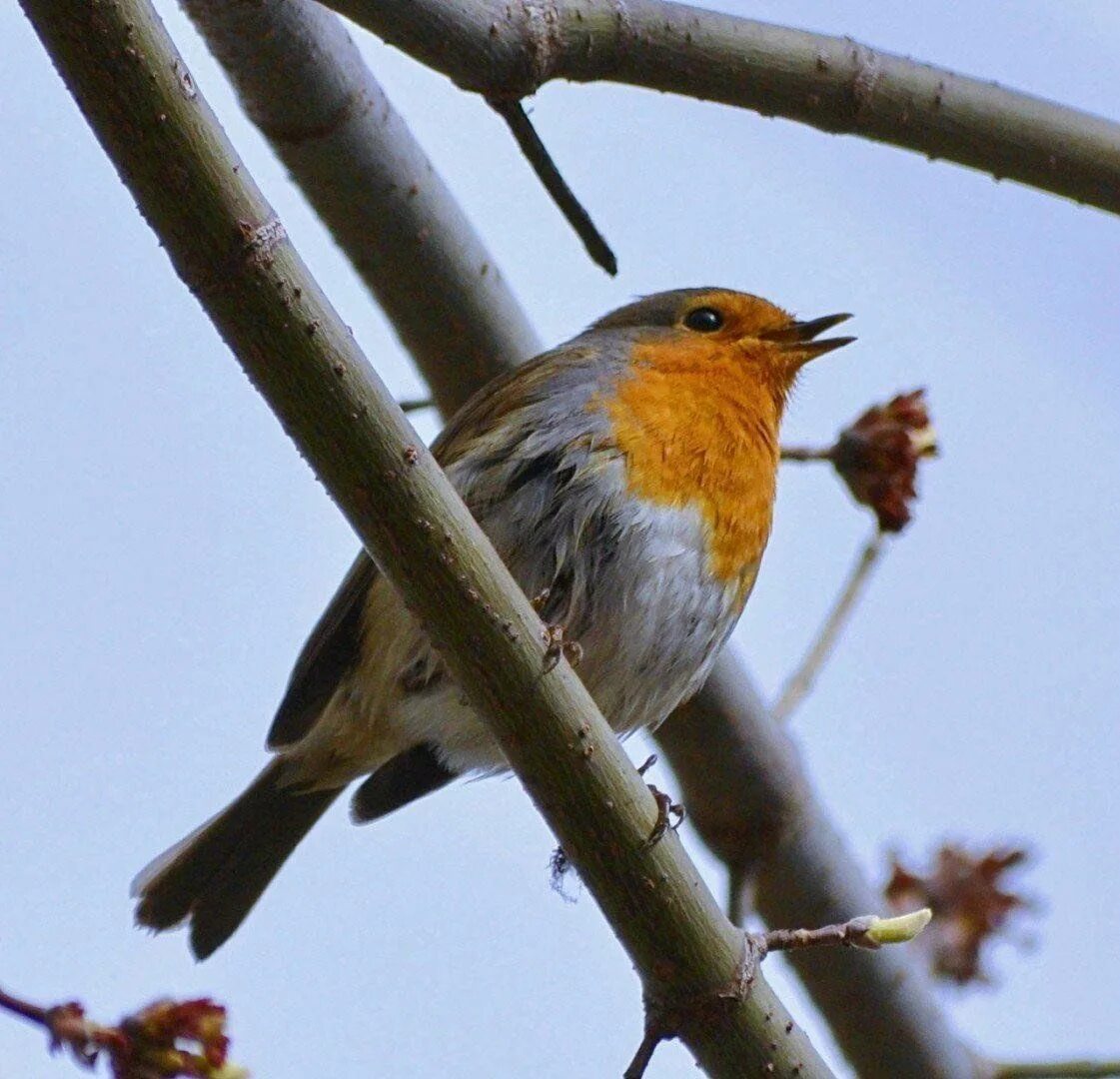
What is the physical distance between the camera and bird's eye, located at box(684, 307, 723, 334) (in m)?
4.88

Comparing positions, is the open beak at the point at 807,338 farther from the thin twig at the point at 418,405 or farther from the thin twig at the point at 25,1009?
the thin twig at the point at 25,1009

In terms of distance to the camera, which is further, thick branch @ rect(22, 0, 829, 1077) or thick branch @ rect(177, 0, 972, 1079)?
thick branch @ rect(177, 0, 972, 1079)

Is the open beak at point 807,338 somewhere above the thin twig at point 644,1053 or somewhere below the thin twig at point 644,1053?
above

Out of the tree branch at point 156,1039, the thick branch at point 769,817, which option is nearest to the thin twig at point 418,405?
the thick branch at point 769,817

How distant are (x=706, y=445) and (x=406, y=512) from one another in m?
1.72

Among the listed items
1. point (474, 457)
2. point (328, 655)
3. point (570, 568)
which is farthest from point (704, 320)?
point (328, 655)

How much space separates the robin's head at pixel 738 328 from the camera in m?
4.68

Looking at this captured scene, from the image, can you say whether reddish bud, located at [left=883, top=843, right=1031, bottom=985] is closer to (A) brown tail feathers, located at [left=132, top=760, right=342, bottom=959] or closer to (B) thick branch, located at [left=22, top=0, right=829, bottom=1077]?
A: (A) brown tail feathers, located at [left=132, top=760, right=342, bottom=959]

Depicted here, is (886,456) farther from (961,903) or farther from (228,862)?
(228,862)

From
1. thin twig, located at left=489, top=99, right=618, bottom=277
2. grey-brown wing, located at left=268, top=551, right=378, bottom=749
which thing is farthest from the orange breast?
grey-brown wing, located at left=268, top=551, right=378, bottom=749

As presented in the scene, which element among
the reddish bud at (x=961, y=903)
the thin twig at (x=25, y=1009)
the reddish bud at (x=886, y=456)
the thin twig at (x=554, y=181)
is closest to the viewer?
the thin twig at (x=25, y=1009)

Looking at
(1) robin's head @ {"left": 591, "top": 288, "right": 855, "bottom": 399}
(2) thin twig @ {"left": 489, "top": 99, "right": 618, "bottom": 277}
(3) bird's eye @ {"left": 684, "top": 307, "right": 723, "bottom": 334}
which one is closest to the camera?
(2) thin twig @ {"left": 489, "top": 99, "right": 618, "bottom": 277}

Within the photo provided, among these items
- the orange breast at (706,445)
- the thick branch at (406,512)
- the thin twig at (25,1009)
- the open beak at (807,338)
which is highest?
the open beak at (807,338)

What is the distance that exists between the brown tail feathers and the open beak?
1780mm
